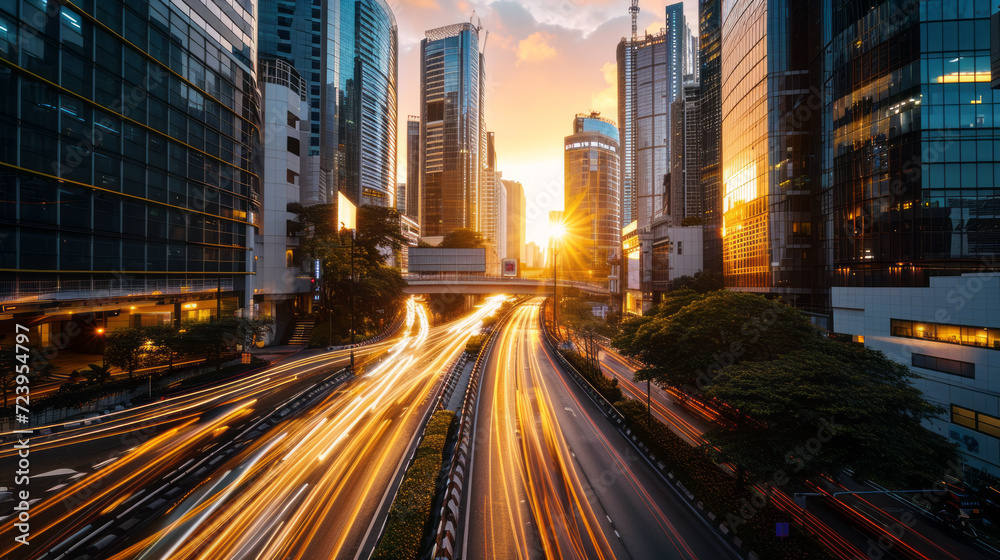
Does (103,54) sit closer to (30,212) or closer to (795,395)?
(30,212)

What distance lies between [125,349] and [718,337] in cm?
3766

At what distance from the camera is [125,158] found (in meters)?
28.7

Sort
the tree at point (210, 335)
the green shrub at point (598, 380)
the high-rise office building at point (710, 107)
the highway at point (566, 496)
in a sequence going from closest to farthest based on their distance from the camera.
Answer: the highway at point (566, 496), the green shrub at point (598, 380), the tree at point (210, 335), the high-rise office building at point (710, 107)

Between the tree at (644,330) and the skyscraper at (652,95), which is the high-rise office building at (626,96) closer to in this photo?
the skyscraper at (652,95)

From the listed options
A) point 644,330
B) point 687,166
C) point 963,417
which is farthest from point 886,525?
point 687,166

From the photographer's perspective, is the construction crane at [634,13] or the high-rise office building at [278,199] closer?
the high-rise office building at [278,199]

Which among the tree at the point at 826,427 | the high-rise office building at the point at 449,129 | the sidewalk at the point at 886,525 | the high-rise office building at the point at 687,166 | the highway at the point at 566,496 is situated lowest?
the sidewalk at the point at 886,525

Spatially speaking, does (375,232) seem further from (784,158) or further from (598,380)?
(784,158)

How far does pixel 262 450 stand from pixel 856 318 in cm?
3867

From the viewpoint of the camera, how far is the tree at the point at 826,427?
1172 cm

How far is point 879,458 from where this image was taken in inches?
457

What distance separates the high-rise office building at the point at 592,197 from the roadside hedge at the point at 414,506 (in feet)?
450

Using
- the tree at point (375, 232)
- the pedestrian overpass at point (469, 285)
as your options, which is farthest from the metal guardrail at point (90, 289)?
the pedestrian overpass at point (469, 285)

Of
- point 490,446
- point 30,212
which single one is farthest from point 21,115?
point 490,446
